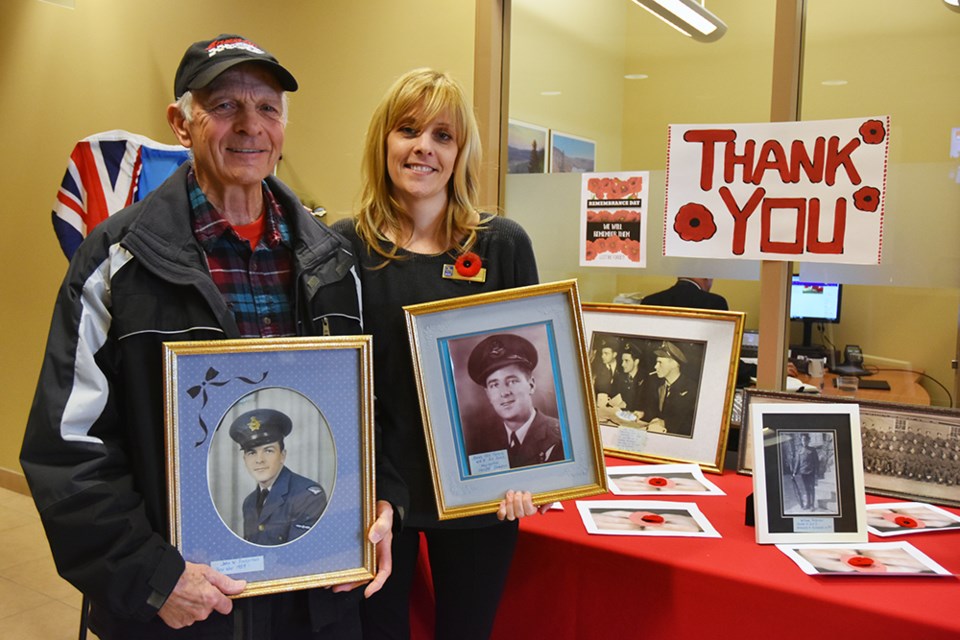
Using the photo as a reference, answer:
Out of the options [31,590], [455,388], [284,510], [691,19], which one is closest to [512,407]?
[455,388]

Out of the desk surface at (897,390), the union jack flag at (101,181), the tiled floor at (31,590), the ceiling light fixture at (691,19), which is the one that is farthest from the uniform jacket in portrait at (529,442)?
the tiled floor at (31,590)

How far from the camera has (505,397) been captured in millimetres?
1593

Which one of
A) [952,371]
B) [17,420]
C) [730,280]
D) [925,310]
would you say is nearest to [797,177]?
[730,280]

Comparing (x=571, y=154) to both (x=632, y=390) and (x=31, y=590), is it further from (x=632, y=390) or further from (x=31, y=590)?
(x=31, y=590)

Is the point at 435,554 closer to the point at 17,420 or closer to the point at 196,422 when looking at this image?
the point at 196,422

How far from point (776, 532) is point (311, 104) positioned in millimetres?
2453

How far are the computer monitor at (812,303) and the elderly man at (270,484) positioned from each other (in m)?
1.69

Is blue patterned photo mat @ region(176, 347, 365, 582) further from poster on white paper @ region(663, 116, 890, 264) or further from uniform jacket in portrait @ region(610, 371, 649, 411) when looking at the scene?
poster on white paper @ region(663, 116, 890, 264)

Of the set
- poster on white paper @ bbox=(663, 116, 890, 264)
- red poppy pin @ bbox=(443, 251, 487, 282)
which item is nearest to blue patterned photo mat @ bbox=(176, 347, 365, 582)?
red poppy pin @ bbox=(443, 251, 487, 282)

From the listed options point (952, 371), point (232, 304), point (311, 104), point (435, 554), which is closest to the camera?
point (232, 304)

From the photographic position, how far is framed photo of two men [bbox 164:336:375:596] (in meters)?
1.19

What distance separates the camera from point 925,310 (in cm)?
220

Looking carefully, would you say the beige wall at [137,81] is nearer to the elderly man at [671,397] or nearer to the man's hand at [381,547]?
the elderly man at [671,397]

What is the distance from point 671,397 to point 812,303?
0.53 meters
